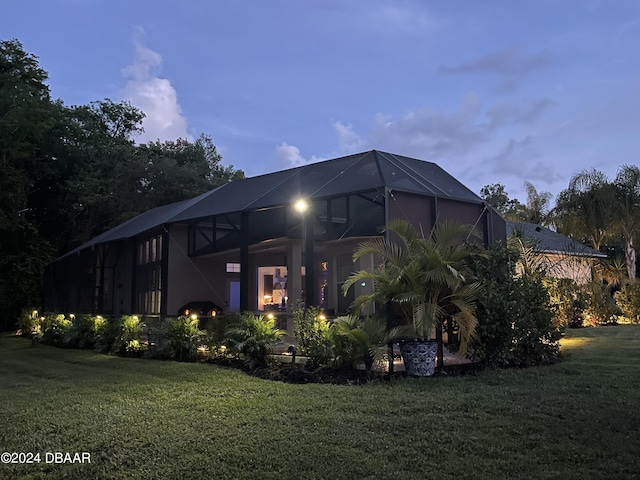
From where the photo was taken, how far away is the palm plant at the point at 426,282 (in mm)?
7621

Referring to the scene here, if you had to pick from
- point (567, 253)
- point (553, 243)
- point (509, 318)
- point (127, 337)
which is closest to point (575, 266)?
point (553, 243)

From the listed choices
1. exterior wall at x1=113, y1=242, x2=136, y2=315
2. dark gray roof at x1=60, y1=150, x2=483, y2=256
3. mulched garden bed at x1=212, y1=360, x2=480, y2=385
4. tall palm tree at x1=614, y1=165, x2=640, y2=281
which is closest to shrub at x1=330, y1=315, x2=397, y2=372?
mulched garden bed at x1=212, y1=360, x2=480, y2=385

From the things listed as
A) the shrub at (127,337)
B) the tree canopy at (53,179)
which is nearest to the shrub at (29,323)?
the tree canopy at (53,179)

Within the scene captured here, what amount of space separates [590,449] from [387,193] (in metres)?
5.86

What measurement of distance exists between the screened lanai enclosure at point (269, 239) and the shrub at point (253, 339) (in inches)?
40.4

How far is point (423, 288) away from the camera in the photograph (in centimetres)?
787

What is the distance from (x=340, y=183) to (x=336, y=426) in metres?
6.42

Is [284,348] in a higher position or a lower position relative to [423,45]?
lower

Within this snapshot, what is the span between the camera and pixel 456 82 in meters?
13.8

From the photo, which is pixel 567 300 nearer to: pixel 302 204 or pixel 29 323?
pixel 302 204

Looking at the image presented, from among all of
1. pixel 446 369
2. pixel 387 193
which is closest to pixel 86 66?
pixel 387 193

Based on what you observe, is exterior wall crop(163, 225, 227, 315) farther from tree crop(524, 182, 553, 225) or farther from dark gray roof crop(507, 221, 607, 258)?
tree crop(524, 182, 553, 225)

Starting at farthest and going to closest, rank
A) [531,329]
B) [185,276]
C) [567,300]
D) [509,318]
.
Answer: [185,276], [567,300], [531,329], [509,318]

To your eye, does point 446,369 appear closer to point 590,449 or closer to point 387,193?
point 387,193
